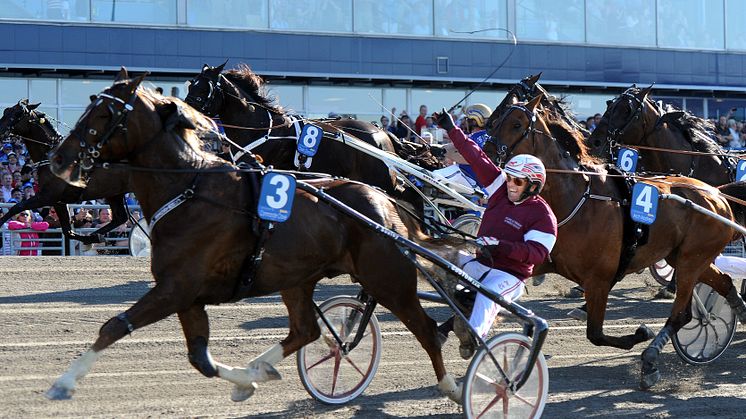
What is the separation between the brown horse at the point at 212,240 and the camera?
5.98m

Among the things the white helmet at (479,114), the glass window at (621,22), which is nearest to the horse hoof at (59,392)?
the white helmet at (479,114)

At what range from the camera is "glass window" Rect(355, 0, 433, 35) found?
68.0ft

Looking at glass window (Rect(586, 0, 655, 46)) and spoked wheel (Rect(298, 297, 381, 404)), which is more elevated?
glass window (Rect(586, 0, 655, 46))

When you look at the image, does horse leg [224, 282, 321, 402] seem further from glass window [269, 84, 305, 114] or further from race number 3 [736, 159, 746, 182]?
glass window [269, 84, 305, 114]

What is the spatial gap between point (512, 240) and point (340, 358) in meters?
1.42

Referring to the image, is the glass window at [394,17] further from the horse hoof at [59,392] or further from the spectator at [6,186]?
the horse hoof at [59,392]

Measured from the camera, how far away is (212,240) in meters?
6.13

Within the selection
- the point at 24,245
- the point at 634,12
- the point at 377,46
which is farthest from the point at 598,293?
the point at 634,12

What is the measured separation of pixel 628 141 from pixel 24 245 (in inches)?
315

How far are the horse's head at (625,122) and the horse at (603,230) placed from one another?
2.06 m

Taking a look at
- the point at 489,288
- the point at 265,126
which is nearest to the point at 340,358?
the point at 489,288

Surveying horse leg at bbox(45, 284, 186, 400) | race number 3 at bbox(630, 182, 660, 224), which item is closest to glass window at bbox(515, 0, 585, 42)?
race number 3 at bbox(630, 182, 660, 224)

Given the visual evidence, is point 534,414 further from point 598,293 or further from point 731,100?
point 731,100

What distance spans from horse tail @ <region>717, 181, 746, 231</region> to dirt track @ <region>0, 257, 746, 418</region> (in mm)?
1145
